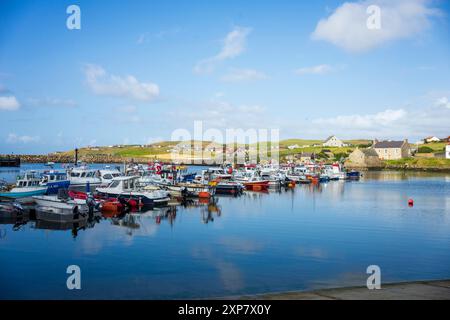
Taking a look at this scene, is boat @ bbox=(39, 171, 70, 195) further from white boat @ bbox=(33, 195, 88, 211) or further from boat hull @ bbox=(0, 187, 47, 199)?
white boat @ bbox=(33, 195, 88, 211)

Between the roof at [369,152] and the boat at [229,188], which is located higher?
the roof at [369,152]

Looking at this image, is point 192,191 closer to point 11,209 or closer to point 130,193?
point 130,193

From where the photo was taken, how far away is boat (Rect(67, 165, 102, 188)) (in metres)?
52.5

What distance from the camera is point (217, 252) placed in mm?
24547

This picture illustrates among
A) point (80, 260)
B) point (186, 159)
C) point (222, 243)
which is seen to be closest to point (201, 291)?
point (80, 260)

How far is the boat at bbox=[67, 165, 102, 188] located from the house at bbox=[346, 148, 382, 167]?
105788 mm

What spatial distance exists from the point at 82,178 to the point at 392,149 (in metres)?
125

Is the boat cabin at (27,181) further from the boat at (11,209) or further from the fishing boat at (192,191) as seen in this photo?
the fishing boat at (192,191)

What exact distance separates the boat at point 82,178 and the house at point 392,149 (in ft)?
400

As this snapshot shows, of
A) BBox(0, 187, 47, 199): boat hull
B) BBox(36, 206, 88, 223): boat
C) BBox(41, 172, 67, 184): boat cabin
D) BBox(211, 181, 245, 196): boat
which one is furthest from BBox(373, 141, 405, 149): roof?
BBox(36, 206, 88, 223): boat

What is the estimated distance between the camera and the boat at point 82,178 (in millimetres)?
52500

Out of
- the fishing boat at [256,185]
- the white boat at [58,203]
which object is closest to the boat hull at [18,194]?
the white boat at [58,203]

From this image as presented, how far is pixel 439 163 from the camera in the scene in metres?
141
